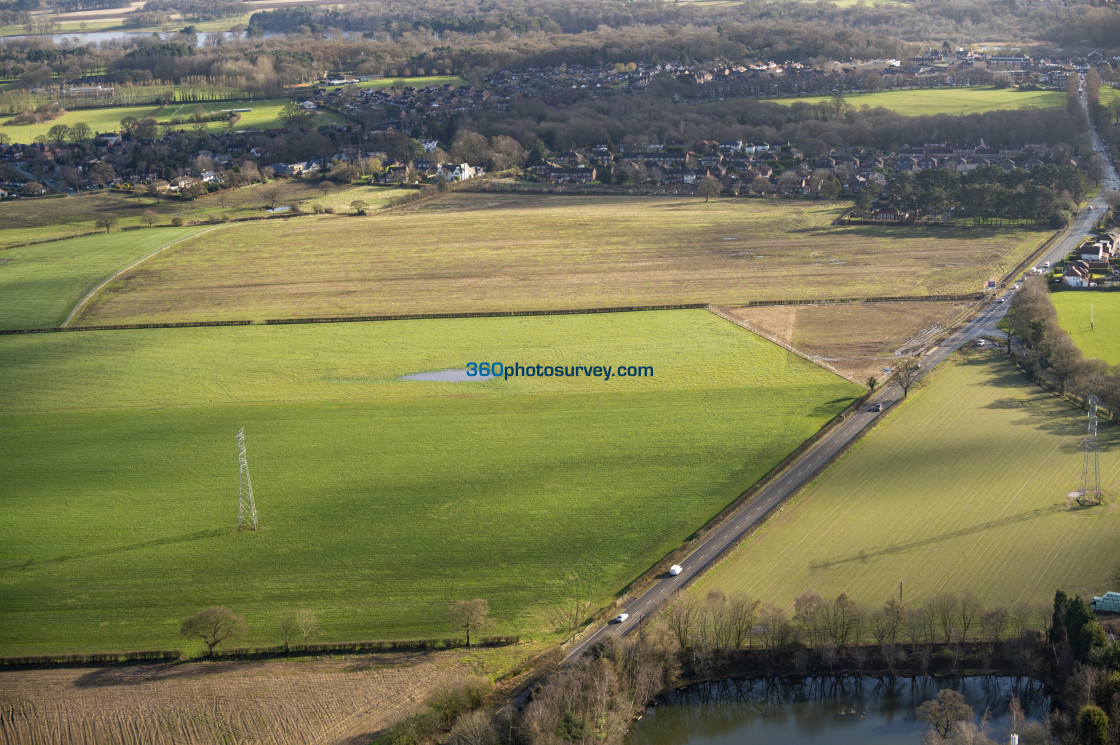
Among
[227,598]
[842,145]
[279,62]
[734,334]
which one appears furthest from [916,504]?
[279,62]

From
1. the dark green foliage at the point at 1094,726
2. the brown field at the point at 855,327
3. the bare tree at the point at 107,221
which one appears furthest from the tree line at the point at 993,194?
the bare tree at the point at 107,221

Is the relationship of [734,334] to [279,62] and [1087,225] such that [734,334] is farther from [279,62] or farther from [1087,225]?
[279,62]

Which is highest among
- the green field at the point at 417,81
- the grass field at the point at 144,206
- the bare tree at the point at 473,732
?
the green field at the point at 417,81

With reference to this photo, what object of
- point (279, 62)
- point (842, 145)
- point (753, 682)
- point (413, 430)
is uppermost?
point (279, 62)

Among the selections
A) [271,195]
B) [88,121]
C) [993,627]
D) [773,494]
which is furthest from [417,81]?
[993,627]

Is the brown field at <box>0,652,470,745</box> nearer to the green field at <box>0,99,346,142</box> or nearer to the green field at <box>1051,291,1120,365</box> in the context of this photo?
the green field at <box>1051,291,1120,365</box>

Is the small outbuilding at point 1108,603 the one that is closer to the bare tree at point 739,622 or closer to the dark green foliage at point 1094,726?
the dark green foliage at point 1094,726
